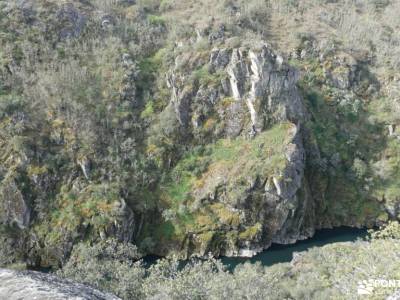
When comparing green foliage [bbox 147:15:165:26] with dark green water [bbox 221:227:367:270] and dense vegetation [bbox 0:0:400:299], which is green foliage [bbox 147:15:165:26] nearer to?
dense vegetation [bbox 0:0:400:299]

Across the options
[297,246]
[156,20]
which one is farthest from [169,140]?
[156,20]

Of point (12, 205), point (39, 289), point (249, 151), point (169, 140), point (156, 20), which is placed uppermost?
point (39, 289)

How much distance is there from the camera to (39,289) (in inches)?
529

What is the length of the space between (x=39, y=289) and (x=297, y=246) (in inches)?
1944

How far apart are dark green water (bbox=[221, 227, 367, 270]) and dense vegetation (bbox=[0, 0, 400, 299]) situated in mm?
1485

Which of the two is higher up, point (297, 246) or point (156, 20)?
point (156, 20)

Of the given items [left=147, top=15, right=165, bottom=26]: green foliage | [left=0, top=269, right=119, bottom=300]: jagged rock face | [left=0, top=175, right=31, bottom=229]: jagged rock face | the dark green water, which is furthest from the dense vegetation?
[left=0, top=269, right=119, bottom=300]: jagged rock face

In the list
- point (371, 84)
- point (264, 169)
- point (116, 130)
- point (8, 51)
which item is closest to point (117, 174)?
point (116, 130)

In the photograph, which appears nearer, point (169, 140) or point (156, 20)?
point (169, 140)

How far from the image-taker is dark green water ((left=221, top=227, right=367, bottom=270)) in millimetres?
54062

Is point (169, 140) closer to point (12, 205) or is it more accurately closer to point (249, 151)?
point (249, 151)

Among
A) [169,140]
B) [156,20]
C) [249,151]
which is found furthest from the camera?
[156,20]

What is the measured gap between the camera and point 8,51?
6688 centimetres

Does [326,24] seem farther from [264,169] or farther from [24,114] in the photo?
[24,114]
